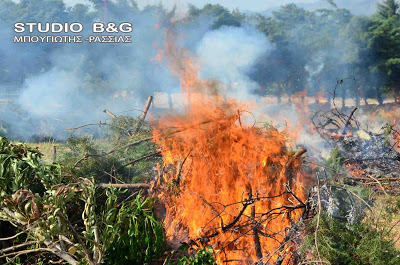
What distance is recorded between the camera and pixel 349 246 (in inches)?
140

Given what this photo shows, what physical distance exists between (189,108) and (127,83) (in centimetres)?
1717

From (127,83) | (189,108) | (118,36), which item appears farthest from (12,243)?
(118,36)

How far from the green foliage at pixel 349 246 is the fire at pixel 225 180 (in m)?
1.04

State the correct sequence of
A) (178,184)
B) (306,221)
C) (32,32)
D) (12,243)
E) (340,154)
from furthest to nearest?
(32,32), (340,154), (178,184), (306,221), (12,243)

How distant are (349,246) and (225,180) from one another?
195 centimetres

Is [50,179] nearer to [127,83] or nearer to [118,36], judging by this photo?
[127,83]

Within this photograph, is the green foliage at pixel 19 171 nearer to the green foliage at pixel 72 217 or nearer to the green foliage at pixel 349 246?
the green foliage at pixel 72 217

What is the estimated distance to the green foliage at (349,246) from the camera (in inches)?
132

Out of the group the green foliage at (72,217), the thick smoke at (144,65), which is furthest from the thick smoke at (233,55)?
the green foliage at (72,217)

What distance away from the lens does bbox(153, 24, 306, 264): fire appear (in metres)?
4.76

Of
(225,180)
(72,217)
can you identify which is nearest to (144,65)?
(225,180)

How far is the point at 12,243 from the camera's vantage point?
3658mm

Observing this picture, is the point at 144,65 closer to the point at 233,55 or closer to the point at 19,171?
the point at 233,55

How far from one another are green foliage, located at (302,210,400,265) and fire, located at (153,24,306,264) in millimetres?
1035
